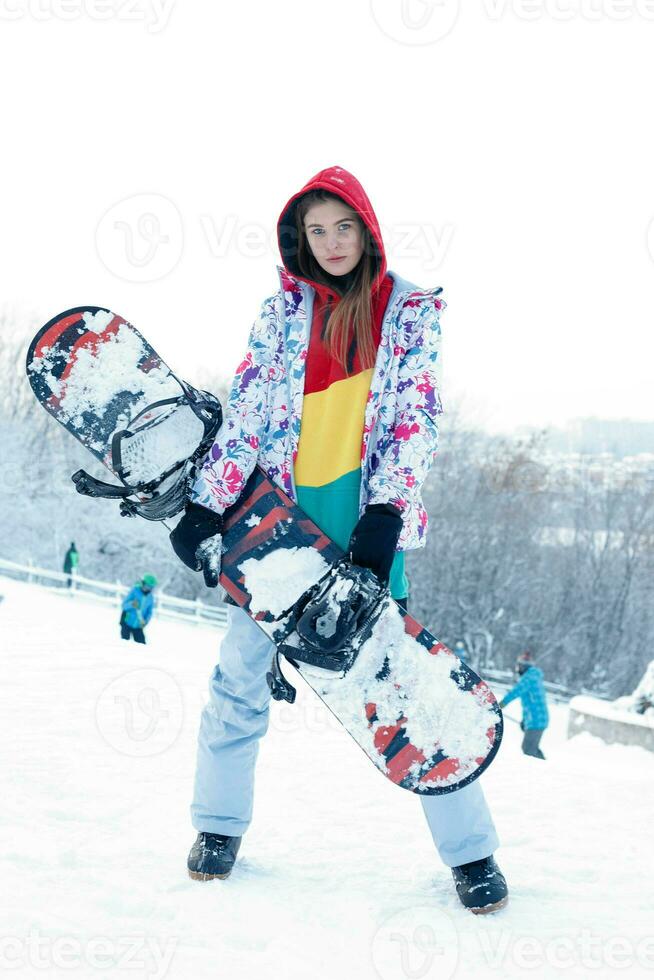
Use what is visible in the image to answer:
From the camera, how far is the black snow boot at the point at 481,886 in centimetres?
189

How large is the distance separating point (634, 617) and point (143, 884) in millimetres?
24965

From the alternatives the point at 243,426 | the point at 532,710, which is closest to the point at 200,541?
the point at 243,426

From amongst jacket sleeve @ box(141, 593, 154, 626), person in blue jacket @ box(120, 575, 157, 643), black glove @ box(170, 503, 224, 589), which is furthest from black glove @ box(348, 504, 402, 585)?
jacket sleeve @ box(141, 593, 154, 626)

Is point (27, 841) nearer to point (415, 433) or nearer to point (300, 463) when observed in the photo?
point (300, 463)

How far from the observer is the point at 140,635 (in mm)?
9273

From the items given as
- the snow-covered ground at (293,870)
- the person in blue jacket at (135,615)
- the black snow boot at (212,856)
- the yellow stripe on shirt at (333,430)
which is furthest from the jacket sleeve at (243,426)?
the person in blue jacket at (135,615)

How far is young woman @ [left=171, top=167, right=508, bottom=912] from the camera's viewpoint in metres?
2.04

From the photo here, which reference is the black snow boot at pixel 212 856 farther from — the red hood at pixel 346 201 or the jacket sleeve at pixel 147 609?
the jacket sleeve at pixel 147 609

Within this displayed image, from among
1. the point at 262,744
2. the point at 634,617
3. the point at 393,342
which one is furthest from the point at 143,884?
the point at 634,617

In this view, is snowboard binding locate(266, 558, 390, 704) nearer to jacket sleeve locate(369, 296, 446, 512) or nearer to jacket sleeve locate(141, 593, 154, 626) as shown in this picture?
jacket sleeve locate(369, 296, 446, 512)

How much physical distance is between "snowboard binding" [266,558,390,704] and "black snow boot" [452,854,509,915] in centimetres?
59

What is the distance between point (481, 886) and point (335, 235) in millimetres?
1693

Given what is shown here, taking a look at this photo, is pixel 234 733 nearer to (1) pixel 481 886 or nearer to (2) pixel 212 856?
(2) pixel 212 856

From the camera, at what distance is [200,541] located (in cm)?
202
